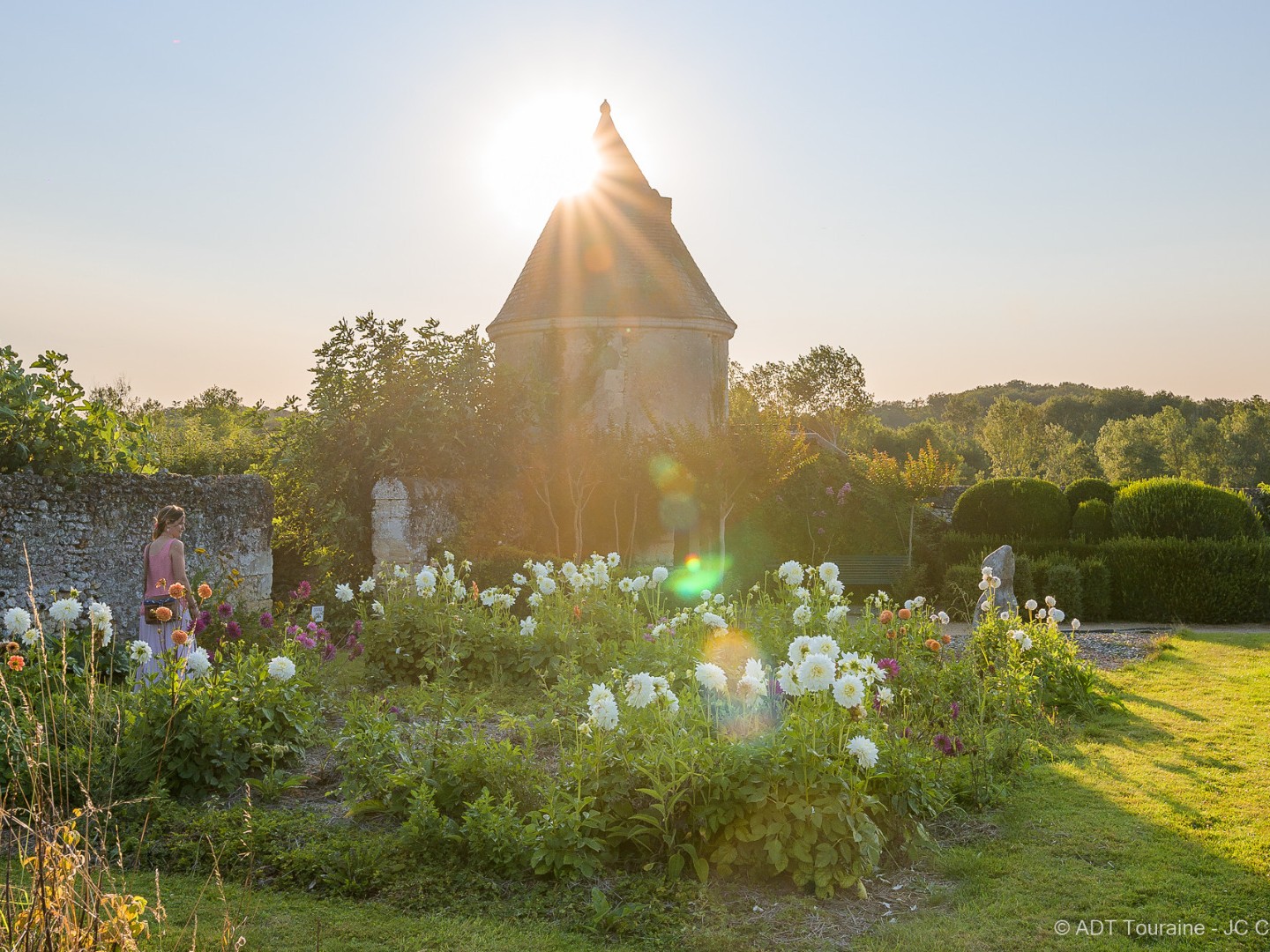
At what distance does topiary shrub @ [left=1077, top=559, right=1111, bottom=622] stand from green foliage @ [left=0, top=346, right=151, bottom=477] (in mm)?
13518

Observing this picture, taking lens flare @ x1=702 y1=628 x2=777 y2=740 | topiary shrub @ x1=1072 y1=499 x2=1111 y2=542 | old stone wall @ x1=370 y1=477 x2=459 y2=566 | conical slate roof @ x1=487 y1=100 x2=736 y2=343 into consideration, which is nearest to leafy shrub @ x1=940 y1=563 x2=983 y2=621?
topiary shrub @ x1=1072 y1=499 x2=1111 y2=542

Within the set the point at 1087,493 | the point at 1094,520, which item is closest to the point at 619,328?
the point at 1094,520

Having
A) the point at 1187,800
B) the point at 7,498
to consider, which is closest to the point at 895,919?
the point at 1187,800

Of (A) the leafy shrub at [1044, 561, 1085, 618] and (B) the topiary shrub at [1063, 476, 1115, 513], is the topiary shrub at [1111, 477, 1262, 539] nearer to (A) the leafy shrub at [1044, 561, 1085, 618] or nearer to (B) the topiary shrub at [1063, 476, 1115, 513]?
Answer: (B) the topiary shrub at [1063, 476, 1115, 513]

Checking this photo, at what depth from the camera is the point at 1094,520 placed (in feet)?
62.2

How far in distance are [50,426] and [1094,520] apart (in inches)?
651

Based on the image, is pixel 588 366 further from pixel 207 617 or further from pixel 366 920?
pixel 366 920

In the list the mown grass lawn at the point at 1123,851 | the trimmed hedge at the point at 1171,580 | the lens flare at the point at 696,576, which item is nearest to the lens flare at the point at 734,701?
the mown grass lawn at the point at 1123,851

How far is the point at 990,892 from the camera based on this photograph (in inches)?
195

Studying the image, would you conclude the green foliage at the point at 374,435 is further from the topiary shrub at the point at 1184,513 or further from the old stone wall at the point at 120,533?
the topiary shrub at the point at 1184,513

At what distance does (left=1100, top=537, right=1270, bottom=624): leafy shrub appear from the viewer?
52.7ft

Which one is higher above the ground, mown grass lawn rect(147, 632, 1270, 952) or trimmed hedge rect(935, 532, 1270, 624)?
trimmed hedge rect(935, 532, 1270, 624)

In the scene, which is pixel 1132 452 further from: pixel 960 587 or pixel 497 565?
pixel 497 565

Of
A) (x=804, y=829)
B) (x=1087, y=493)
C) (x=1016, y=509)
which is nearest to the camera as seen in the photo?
(x=804, y=829)
